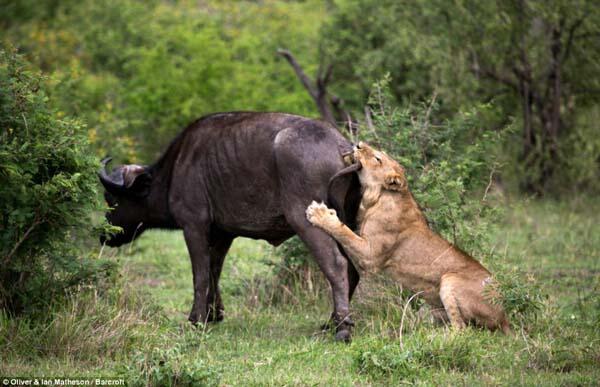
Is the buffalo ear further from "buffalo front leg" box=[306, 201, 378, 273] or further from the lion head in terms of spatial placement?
the lion head

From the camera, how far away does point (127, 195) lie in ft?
33.4

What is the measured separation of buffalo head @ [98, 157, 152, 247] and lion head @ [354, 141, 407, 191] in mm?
2515

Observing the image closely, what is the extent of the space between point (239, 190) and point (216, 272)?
1294 mm

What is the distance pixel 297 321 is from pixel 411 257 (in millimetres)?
1642

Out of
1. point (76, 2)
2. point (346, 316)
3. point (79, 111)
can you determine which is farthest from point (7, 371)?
point (76, 2)

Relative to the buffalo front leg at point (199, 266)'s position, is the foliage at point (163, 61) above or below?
below

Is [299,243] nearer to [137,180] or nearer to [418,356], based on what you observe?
[137,180]

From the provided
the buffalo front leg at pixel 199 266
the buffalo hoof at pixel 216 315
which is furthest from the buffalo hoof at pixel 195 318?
the buffalo hoof at pixel 216 315

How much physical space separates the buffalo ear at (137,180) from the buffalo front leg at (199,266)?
96cm

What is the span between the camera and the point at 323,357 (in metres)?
7.88

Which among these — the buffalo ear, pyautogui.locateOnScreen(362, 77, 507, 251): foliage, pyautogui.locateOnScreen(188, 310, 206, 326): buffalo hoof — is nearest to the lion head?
pyautogui.locateOnScreen(362, 77, 507, 251): foliage

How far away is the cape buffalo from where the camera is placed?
8.72 meters

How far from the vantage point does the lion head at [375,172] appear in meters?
8.92

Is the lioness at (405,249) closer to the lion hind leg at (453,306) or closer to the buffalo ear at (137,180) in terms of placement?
the lion hind leg at (453,306)
